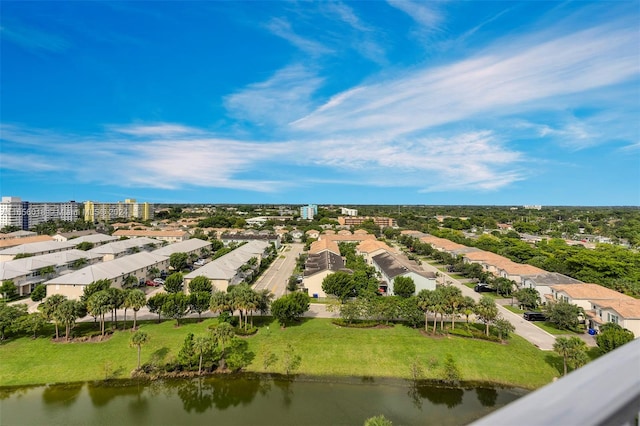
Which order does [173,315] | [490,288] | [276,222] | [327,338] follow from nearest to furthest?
[327,338], [173,315], [490,288], [276,222]

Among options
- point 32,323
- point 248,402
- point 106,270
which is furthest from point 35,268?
point 248,402

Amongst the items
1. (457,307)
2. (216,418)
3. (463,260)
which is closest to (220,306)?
(216,418)

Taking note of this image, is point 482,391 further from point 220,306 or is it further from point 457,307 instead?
point 220,306

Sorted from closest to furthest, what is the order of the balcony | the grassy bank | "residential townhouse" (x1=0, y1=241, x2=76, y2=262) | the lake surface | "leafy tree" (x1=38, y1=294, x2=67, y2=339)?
the balcony
the lake surface
the grassy bank
"leafy tree" (x1=38, y1=294, x2=67, y2=339)
"residential townhouse" (x1=0, y1=241, x2=76, y2=262)

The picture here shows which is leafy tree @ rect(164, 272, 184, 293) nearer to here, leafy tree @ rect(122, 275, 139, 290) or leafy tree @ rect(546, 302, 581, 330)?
leafy tree @ rect(122, 275, 139, 290)

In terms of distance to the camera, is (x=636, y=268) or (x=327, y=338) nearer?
(x=327, y=338)

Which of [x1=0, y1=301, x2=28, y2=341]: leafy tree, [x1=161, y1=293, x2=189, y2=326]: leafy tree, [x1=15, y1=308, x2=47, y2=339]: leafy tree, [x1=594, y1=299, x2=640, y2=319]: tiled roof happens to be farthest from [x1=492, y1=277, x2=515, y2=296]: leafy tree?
[x1=0, y1=301, x2=28, y2=341]: leafy tree
